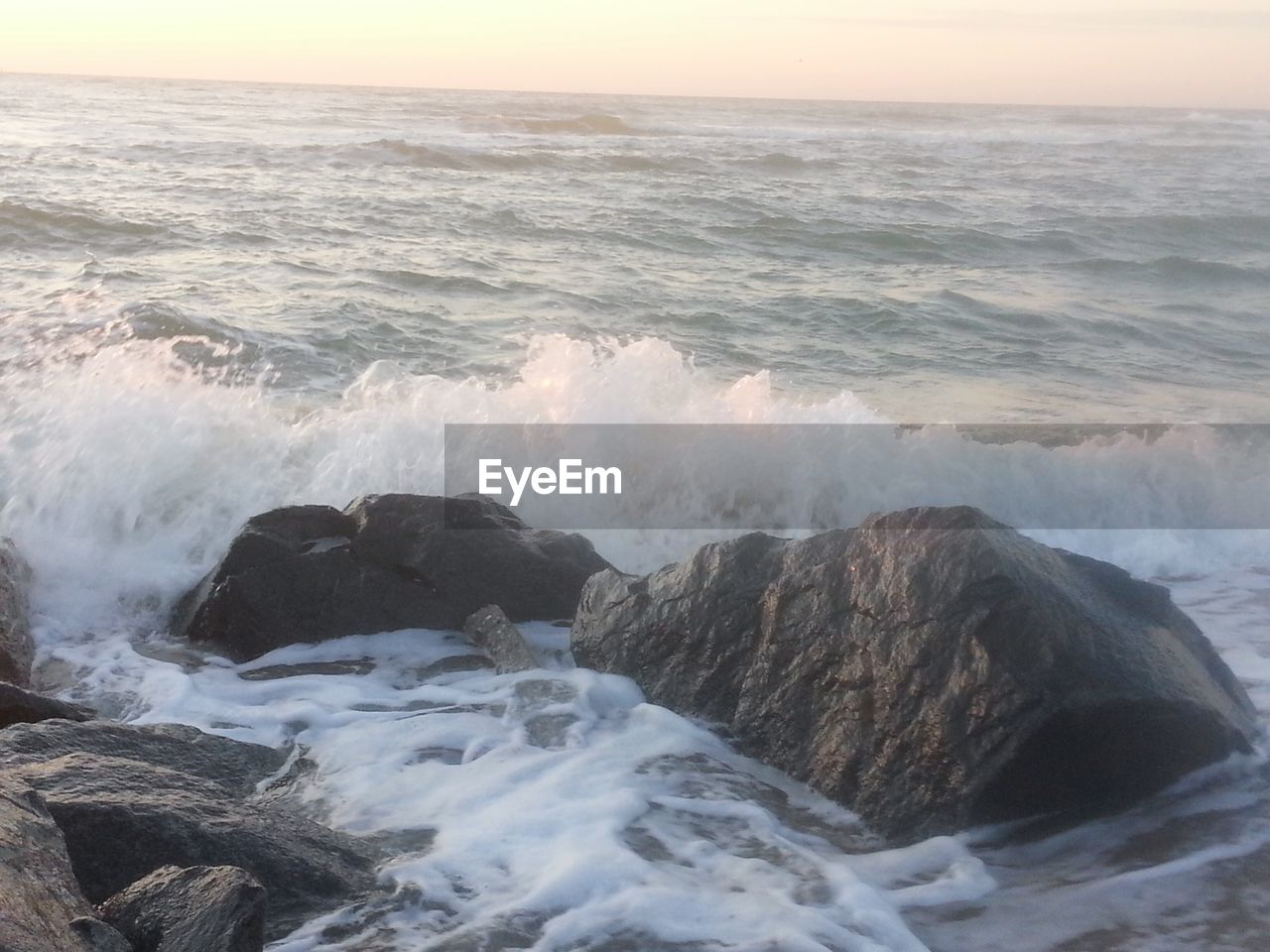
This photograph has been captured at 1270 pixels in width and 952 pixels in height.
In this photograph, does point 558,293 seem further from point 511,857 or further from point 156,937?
point 156,937

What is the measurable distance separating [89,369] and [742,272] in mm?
7260

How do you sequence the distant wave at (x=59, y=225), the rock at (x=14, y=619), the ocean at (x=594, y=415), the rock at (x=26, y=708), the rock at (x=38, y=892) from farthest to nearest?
the distant wave at (x=59, y=225), the rock at (x=14, y=619), the rock at (x=26, y=708), the ocean at (x=594, y=415), the rock at (x=38, y=892)

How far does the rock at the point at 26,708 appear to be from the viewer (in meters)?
3.81

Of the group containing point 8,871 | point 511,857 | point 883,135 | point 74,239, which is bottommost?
point 511,857

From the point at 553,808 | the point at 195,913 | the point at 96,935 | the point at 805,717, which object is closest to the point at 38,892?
the point at 96,935

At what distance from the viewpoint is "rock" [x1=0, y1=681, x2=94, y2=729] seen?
3.81 metres

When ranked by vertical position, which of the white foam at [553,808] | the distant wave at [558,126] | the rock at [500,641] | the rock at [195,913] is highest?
the distant wave at [558,126]

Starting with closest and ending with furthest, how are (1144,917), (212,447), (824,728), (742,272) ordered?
(1144,917) → (824,728) → (212,447) → (742,272)

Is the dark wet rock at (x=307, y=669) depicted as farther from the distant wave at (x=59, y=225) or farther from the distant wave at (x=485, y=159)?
the distant wave at (x=485, y=159)

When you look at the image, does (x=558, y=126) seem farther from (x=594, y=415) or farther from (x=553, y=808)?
(x=553, y=808)

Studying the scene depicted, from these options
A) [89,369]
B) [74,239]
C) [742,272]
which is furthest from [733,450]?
[74,239]

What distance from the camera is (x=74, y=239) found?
1208cm

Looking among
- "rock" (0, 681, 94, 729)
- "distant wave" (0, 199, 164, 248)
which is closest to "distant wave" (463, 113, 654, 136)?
"distant wave" (0, 199, 164, 248)

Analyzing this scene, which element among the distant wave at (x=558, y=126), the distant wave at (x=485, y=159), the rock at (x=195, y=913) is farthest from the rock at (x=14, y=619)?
the distant wave at (x=558, y=126)
